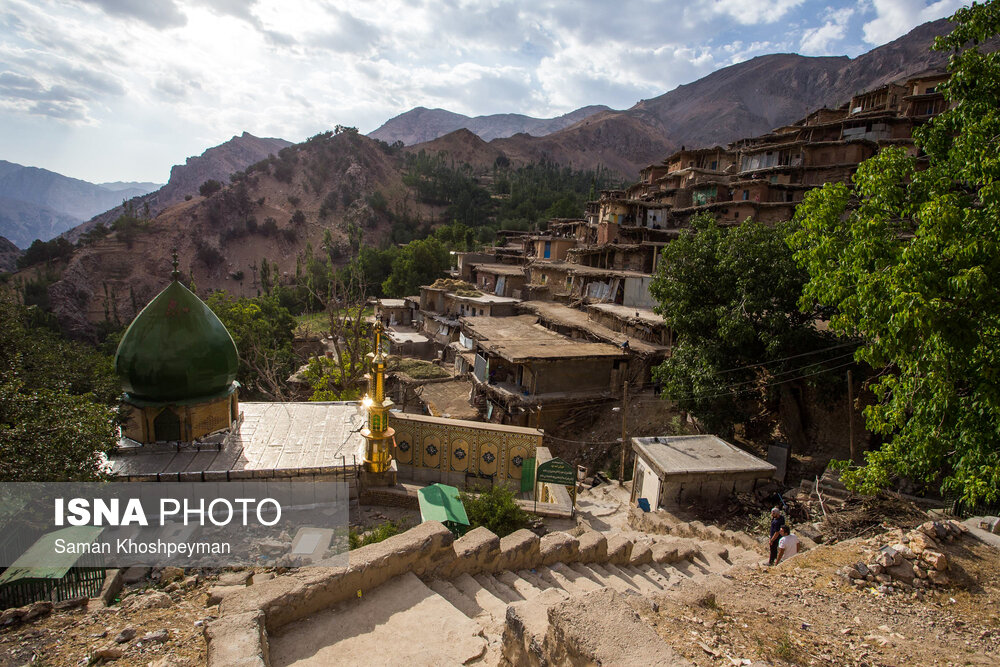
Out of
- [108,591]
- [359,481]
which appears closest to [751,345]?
[359,481]

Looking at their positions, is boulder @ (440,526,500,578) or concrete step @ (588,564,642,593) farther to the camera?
concrete step @ (588,564,642,593)

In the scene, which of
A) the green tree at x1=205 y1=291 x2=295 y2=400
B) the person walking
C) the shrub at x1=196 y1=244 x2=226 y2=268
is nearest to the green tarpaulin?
the person walking

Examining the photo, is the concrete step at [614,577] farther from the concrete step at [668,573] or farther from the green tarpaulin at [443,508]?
the green tarpaulin at [443,508]

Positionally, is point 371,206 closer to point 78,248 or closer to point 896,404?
point 78,248

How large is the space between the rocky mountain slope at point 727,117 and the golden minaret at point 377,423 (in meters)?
135

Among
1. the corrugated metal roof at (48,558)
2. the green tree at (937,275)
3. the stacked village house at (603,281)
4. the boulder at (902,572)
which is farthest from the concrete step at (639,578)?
the stacked village house at (603,281)

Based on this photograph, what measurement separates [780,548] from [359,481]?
803cm

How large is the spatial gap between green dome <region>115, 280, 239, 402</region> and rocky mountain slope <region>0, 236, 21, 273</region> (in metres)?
110

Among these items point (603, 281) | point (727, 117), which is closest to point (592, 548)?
point (603, 281)

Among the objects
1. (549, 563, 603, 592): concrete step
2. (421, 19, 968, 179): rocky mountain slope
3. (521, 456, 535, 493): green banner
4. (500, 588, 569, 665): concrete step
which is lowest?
(521, 456, 535, 493): green banner

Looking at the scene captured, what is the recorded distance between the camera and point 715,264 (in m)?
16.5

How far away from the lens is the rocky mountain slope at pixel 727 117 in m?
138

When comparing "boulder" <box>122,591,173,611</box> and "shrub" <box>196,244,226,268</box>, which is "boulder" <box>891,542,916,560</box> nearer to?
"boulder" <box>122,591,173,611</box>

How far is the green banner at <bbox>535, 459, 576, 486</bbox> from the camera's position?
1102 centimetres
